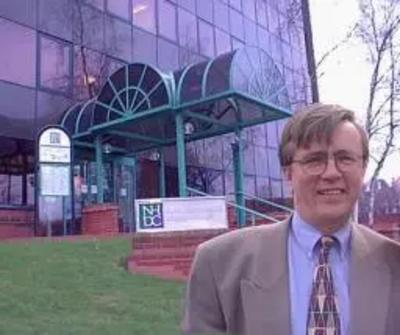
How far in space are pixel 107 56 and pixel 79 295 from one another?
1311 cm

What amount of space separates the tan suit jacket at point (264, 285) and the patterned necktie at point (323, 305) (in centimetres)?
5

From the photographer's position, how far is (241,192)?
16.6m

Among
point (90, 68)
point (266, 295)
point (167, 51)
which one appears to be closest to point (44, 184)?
point (90, 68)

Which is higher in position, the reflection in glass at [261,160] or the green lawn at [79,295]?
the reflection in glass at [261,160]

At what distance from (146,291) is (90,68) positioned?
40.3 ft

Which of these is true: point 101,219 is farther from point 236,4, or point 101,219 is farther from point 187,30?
point 236,4

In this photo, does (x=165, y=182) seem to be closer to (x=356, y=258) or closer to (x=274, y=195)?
(x=274, y=195)

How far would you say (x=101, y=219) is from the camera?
14.8 meters

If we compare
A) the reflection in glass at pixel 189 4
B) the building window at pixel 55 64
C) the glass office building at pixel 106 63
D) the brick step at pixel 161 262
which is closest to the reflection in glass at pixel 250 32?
the glass office building at pixel 106 63

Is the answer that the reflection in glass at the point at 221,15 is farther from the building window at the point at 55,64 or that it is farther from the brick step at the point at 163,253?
the brick step at the point at 163,253

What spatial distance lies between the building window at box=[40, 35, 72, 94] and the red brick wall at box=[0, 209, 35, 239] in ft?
10.7

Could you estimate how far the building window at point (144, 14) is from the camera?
70.1 ft

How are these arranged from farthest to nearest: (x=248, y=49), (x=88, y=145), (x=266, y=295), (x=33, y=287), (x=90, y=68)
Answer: (x=90, y=68) < (x=88, y=145) < (x=248, y=49) < (x=33, y=287) < (x=266, y=295)

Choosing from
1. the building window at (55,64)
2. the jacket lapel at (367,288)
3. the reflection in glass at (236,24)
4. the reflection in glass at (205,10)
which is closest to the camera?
the jacket lapel at (367,288)
